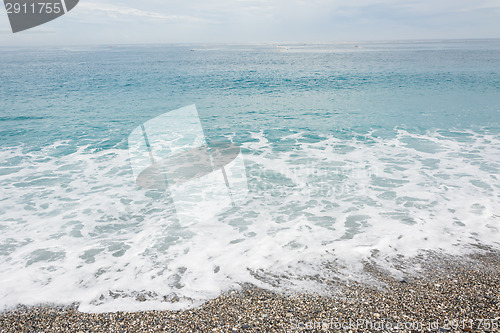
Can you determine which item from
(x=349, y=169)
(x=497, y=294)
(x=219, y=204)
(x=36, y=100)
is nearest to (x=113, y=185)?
(x=219, y=204)

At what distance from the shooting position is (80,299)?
5.05 metres

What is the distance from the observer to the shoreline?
424 centimetres

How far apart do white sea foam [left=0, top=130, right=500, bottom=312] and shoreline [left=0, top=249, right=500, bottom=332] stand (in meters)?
0.30

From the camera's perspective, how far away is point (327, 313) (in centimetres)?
450

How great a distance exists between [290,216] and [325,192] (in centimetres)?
193

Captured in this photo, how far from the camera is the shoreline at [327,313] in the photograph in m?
4.24

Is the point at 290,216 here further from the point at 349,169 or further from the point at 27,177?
the point at 27,177

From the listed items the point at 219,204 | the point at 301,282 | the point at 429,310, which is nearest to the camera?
the point at 429,310

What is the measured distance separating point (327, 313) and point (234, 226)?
139 inches

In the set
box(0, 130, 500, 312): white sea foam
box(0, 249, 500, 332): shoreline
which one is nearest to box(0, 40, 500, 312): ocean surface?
box(0, 130, 500, 312): white sea foam

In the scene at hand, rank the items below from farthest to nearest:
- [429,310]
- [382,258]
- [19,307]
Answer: [382,258], [19,307], [429,310]
